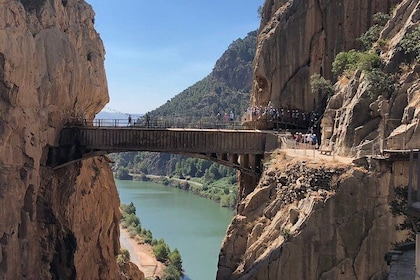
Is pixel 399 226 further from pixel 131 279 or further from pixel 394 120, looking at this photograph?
pixel 131 279

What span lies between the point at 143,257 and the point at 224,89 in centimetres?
9875

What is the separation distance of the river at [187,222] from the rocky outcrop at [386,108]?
35101 millimetres

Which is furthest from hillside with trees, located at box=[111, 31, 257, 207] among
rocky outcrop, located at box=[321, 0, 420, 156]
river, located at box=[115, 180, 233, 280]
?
rocky outcrop, located at box=[321, 0, 420, 156]

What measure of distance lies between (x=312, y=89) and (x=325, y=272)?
1464 cm

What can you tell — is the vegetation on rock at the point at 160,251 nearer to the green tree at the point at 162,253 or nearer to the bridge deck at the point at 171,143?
the green tree at the point at 162,253

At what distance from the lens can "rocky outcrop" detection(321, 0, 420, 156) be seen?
14656mm

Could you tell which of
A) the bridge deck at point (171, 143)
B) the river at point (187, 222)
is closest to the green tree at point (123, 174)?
the river at point (187, 222)

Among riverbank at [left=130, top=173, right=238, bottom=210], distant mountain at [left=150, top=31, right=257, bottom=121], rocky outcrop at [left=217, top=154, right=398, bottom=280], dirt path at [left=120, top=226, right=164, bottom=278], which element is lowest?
dirt path at [left=120, top=226, right=164, bottom=278]

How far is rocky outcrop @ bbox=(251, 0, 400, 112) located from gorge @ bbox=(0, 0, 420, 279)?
67 millimetres

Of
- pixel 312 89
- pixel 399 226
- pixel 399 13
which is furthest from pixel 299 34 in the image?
pixel 399 226

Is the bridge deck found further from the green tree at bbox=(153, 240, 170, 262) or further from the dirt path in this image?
the green tree at bbox=(153, 240, 170, 262)

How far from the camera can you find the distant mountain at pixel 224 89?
142m

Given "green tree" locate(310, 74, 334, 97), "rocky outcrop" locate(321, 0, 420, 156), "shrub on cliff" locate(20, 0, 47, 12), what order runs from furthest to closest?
"green tree" locate(310, 74, 334, 97) < "shrub on cliff" locate(20, 0, 47, 12) < "rocky outcrop" locate(321, 0, 420, 156)

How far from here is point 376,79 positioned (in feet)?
53.9
